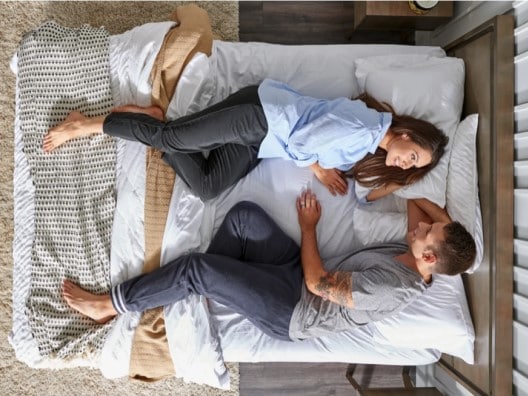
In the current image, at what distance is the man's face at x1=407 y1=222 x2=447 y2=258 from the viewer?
1.57 m

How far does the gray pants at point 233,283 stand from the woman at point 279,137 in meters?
0.21

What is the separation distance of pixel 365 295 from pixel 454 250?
344 mm

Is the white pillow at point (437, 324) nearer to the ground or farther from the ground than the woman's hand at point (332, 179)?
nearer to the ground

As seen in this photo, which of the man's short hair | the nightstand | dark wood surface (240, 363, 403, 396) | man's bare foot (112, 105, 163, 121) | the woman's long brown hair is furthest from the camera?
dark wood surface (240, 363, 403, 396)

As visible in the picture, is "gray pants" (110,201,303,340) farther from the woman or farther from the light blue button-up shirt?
the light blue button-up shirt

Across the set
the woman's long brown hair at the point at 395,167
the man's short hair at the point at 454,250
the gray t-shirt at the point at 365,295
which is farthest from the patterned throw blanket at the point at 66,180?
the man's short hair at the point at 454,250

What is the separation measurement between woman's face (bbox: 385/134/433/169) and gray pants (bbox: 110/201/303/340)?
553mm

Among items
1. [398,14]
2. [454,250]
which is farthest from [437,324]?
[398,14]

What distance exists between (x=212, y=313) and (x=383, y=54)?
4.46 feet

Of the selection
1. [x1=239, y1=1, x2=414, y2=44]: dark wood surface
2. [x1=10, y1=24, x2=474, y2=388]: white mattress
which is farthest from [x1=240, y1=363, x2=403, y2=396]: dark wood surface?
[x1=239, y1=1, x2=414, y2=44]: dark wood surface

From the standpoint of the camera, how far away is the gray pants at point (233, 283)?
171 centimetres

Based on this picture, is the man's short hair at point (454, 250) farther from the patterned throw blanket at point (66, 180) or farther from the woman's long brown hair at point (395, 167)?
the patterned throw blanket at point (66, 180)

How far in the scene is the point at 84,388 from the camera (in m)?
2.13

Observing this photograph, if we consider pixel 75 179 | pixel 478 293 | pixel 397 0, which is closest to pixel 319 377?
pixel 478 293
